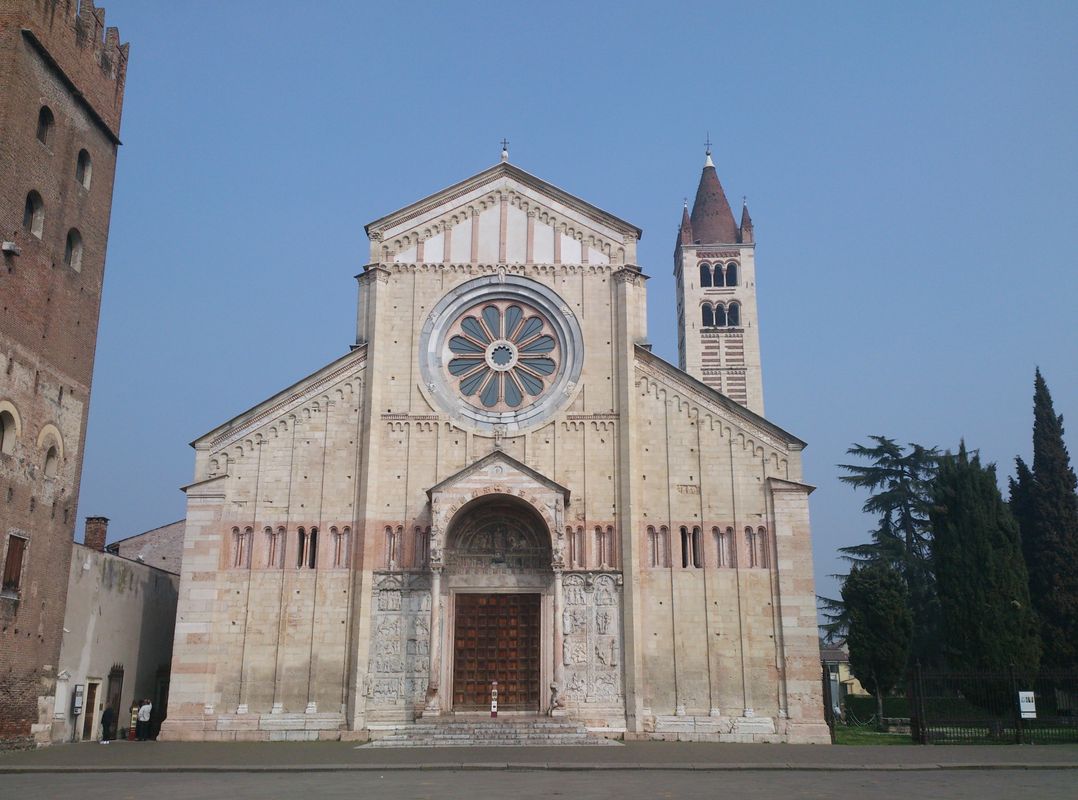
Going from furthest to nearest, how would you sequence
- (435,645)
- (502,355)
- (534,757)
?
(502,355), (435,645), (534,757)

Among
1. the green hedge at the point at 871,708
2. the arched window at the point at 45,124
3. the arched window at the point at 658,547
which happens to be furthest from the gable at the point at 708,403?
the green hedge at the point at 871,708

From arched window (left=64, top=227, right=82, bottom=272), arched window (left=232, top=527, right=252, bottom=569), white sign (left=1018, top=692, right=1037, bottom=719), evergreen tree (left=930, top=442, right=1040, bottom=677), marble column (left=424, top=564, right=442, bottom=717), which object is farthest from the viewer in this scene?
evergreen tree (left=930, top=442, right=1040, bottom=677)

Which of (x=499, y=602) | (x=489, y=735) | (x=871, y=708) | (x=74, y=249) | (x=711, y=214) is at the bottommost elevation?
(x=871, y=708)

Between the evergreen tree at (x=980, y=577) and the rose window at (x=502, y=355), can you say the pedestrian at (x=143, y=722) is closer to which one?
the rose window at (x=502, y=355)

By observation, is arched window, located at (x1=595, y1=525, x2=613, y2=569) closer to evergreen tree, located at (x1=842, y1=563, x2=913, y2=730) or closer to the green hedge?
evergreen tree, located at (x1=842, y1=563, x2=913, y2=730)

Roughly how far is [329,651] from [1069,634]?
23.8 metres

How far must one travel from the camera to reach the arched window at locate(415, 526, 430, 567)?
86.1 ft

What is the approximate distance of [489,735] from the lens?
23094 mm

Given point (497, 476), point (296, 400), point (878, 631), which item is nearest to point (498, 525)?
point (497, 476)

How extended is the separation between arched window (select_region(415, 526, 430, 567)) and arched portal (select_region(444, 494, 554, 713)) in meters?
0.60

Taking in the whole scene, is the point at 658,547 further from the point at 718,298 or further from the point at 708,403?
the point at 718,298

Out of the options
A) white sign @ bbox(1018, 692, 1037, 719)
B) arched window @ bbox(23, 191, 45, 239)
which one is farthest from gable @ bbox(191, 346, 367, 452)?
white sign @ bbox(1018, 692, 1037, 719)

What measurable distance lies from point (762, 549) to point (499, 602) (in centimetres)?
736

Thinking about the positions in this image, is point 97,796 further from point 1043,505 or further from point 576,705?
point 1043,505
